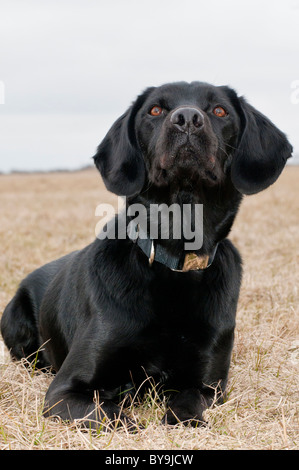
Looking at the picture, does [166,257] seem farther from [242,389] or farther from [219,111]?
[242,389]

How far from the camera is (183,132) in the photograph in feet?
9.98

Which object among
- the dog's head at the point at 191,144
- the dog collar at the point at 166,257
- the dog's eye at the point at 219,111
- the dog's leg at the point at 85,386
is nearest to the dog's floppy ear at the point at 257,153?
the dog's head at the point at 191,144

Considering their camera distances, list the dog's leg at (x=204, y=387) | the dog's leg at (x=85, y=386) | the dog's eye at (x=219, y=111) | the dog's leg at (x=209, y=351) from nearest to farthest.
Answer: the dog's leg at (x=85, y=386), the dog's leg at (x=204, y=387), the dog's leg at (x=209, y=351), the dog's eye at (x=219, y=111)

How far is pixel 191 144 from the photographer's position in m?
3.06

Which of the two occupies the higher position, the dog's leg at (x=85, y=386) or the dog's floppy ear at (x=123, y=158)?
the dog's floppy ear at (x=123, y=158)

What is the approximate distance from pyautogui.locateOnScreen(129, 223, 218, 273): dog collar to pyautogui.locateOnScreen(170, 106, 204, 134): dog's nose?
62 cm

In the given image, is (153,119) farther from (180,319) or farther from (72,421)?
(72,421)

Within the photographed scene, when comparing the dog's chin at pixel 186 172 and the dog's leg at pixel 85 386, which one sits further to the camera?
the dog's chin at pixel 186 172

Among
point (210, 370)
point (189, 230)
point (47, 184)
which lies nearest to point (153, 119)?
point (189, 230)

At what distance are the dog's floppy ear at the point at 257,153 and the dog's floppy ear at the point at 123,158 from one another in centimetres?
54

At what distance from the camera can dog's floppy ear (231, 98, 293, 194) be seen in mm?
3412

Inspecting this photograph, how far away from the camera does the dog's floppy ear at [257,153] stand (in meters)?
3.41

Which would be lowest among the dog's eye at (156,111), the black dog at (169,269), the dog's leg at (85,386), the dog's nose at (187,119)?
the dog's leg at (85,386)

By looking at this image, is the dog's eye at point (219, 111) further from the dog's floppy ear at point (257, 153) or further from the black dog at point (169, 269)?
the dog's floppy ear at point (257, 153)
